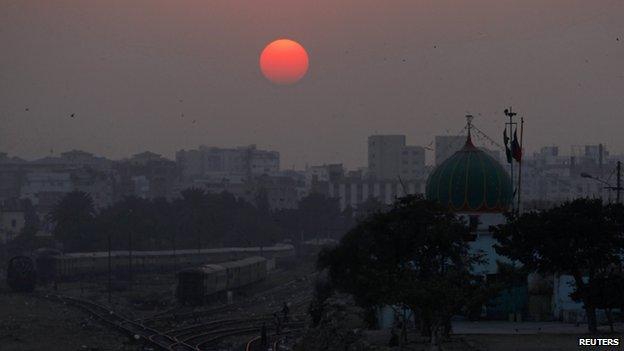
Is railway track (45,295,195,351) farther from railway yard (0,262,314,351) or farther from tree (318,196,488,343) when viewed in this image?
tree (318,196,488,343)

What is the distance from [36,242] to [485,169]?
72.8 m

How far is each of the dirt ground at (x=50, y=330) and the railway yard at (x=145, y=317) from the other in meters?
0.04

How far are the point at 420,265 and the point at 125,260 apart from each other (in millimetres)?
52082

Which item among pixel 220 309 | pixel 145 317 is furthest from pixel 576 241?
pixel 220 309

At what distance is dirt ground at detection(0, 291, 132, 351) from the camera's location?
149ft

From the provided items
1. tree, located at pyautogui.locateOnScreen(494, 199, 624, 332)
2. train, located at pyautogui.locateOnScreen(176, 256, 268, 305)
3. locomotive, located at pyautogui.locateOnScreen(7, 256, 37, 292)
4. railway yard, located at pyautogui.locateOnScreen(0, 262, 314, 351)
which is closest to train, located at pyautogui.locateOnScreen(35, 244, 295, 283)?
railway yard, located at pyautogui.locateOnScreen(0, 262, 314, 351)

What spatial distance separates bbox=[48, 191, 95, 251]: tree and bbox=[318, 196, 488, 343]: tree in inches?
2591

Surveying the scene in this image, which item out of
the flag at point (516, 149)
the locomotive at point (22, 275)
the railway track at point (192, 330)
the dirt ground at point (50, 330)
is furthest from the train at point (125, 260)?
the flag at point (516, 149)

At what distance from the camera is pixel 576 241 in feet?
115

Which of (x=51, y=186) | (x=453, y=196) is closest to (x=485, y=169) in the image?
(x=453, y=196)

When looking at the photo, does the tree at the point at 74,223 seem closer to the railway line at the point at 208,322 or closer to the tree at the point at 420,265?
the railway line at the point at 208,322

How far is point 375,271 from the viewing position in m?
34.3

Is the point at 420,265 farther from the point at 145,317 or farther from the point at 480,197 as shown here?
the point at 145,317

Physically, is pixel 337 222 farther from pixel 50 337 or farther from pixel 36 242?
pixel 50 337
